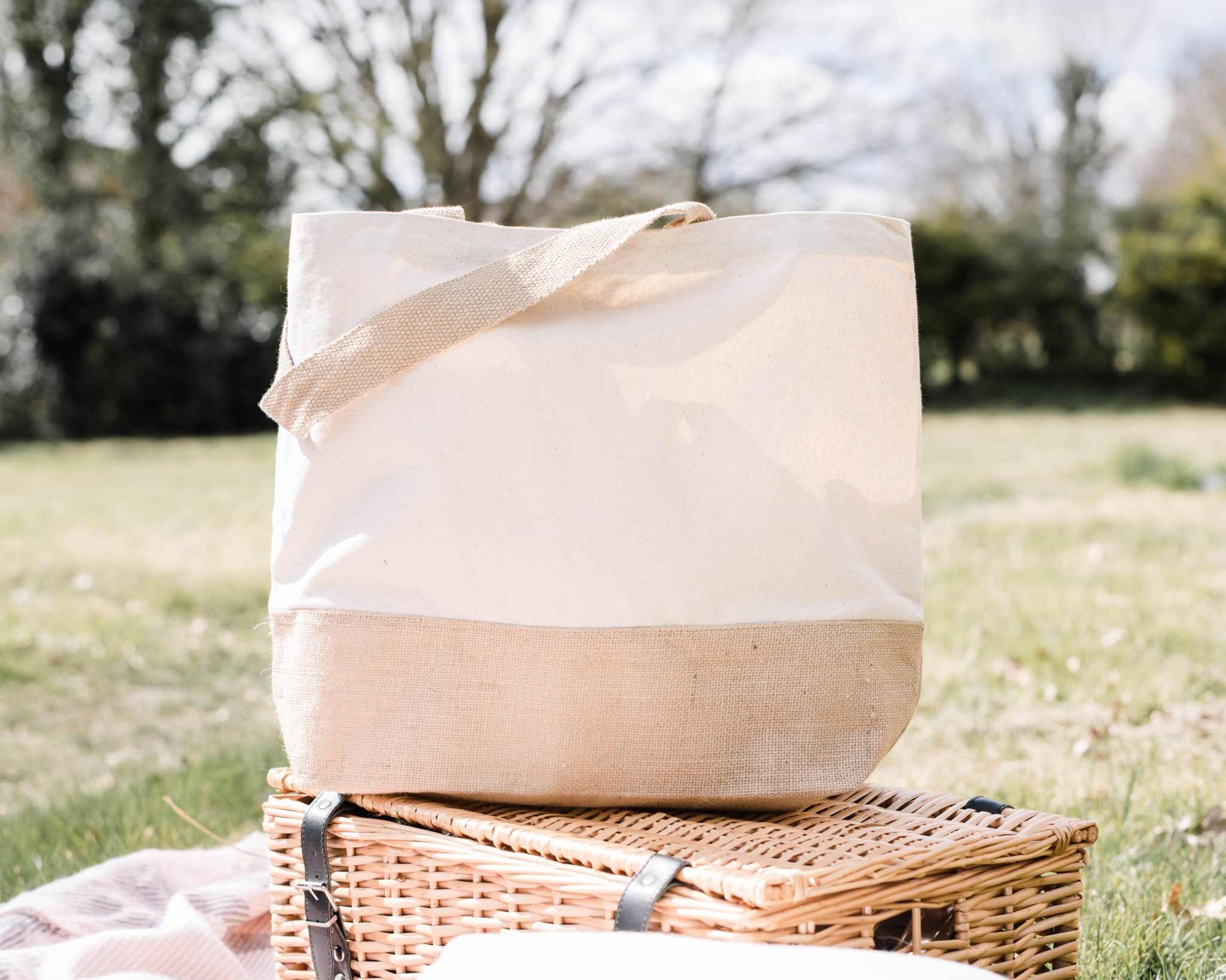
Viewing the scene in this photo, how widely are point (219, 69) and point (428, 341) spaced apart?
1337cm

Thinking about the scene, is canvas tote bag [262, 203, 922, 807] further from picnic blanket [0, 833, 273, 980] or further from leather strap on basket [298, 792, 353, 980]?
picnic blanket [0, 833, 273, 980]

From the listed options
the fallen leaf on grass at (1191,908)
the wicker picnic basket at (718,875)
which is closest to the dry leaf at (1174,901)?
the fallen leaf on grass at (1191,908)

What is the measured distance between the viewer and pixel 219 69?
44.2 ft

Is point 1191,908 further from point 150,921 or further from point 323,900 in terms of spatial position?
point 150,921

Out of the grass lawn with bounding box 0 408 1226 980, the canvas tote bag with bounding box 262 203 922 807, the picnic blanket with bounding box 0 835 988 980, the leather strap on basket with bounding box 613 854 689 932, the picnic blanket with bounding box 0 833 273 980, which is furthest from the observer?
the grass lawn with bounding box 0 408 1226 980

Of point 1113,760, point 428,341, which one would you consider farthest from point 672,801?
point 1113,760

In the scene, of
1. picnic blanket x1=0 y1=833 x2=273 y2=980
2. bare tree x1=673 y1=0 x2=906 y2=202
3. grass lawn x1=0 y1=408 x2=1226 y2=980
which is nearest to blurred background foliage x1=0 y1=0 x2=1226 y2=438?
bare tree x1=673 y1=0 x2=906 y2=202

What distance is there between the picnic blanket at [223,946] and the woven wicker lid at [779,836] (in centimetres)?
11

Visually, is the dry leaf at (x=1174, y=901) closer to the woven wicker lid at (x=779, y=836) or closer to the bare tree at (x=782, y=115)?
the woven wicker lid at (x=779, y=836)

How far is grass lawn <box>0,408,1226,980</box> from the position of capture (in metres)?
2.32

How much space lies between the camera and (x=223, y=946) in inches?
73.9

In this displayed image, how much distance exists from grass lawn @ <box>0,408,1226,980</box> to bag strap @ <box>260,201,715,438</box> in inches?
46.5

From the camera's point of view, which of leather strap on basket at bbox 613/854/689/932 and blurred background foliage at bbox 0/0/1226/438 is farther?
blurred background foliage at bbox 0/0/1226/438

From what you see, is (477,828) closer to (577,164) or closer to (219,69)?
(577,164)
